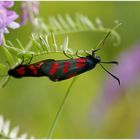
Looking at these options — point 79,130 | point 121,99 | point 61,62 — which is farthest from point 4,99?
point 61,62

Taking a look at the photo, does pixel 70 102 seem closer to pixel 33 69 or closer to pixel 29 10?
pixel 29 10

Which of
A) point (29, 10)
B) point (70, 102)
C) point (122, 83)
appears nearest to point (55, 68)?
point (29, 10)

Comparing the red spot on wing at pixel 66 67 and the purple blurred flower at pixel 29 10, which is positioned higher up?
the purple blurred flower at pixel 29 10

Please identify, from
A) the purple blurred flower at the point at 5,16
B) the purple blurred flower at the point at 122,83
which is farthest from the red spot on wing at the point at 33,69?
the purple blurred flower at the point at 122,83

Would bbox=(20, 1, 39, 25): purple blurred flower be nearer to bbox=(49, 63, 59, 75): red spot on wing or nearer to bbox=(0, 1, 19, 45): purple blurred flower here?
bbox=(0, 1, 19, 45): purple blurred flower

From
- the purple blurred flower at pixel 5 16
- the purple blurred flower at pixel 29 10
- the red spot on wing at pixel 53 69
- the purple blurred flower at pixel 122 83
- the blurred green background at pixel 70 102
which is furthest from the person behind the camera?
the purple blurred flower at pixel 122 83

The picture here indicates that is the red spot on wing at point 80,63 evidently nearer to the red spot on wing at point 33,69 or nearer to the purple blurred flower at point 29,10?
the red spot on wing at point 33,69
